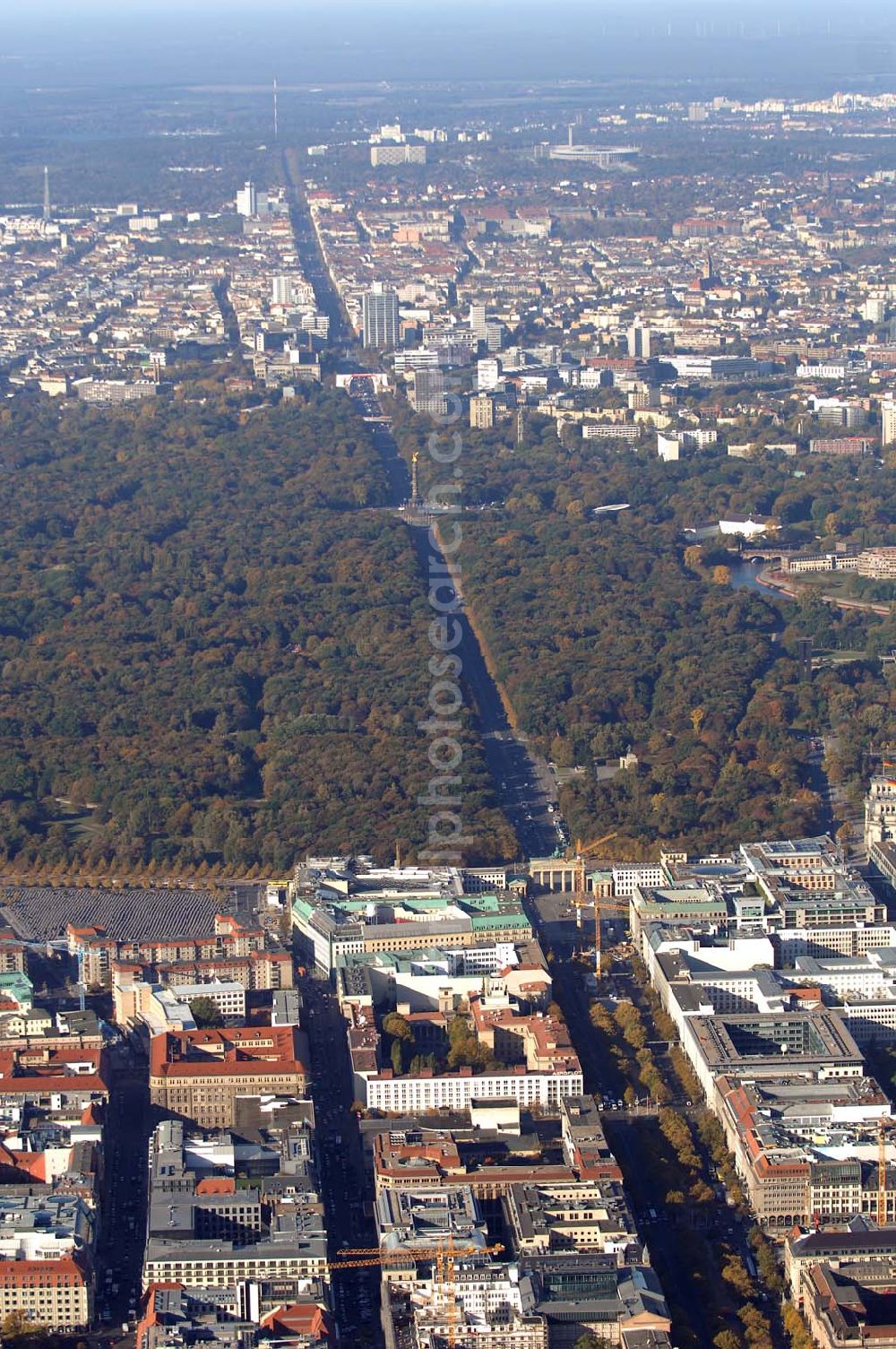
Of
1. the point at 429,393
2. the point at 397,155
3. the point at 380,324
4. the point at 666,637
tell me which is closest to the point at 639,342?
the point at 380,324

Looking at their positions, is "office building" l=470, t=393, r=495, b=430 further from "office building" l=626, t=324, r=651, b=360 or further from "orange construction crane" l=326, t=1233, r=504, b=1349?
"orange construction crane" l=326, t=1233, r=504, b=1349

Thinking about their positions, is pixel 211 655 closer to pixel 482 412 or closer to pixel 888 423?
pixel 482 412

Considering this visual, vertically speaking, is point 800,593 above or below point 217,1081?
below

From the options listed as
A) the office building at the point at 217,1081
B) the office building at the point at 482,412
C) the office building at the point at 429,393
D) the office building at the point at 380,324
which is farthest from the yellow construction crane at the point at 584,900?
the office building at the point at 380,324

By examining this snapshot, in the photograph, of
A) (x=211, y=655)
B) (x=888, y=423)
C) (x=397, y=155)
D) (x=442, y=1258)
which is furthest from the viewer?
(x=397, y=155)

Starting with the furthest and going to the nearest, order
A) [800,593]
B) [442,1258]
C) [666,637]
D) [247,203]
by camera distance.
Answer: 1. [247,203]
2. [800,593]
3. [666,637]
4. [442,1258]

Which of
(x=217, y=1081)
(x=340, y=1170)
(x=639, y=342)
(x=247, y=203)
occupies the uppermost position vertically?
(x=217, y=1081)

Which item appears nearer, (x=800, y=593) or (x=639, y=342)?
(x=800, y=593)

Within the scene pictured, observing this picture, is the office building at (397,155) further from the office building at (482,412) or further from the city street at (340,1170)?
the city street at (340,1170)

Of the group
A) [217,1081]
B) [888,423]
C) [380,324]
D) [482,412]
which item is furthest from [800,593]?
[380,324]

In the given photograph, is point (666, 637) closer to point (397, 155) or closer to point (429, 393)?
point (429, 393)
